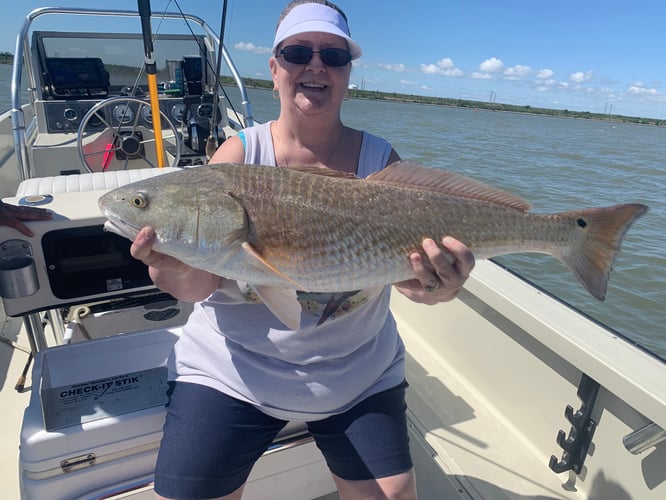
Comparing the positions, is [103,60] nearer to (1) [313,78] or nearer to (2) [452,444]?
(1) [313,78]

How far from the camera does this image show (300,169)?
6.13ft

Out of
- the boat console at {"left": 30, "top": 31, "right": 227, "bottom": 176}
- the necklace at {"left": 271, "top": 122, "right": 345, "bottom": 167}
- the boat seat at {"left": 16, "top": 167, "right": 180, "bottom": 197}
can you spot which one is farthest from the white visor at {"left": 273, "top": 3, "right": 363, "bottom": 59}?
the boat console at {"left": 30, "top": 31, "right": 227, "bottom": 176}

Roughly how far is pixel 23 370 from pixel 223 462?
2.28 metres

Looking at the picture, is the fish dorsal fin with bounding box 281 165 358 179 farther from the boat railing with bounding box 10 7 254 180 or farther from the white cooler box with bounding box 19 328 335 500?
the boat railing with bounding box 10 7 254 180

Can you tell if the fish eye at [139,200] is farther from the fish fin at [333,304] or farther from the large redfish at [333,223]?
the fish fin at [333,304]

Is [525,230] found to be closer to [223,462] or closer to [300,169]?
[300,169]

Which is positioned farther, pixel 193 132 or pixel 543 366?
pixel 193 132

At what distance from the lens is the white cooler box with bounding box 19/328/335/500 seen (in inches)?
73.4

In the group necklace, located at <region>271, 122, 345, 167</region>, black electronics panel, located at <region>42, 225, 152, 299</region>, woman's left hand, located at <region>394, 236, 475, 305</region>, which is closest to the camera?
woman's left hand, located at <region>394, 236, 475, 305</region>

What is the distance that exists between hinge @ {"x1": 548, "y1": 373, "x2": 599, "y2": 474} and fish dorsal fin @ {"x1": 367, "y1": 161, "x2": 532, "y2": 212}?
1.19 m

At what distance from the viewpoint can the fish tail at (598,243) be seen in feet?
6.44

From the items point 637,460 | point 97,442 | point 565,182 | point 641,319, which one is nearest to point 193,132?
point 97,442

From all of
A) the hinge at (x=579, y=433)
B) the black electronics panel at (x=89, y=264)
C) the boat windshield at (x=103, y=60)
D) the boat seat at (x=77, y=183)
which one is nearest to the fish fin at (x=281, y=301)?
the black electronics panel at (x=89, y=264)

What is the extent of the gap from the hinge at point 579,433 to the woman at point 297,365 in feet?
3.72
